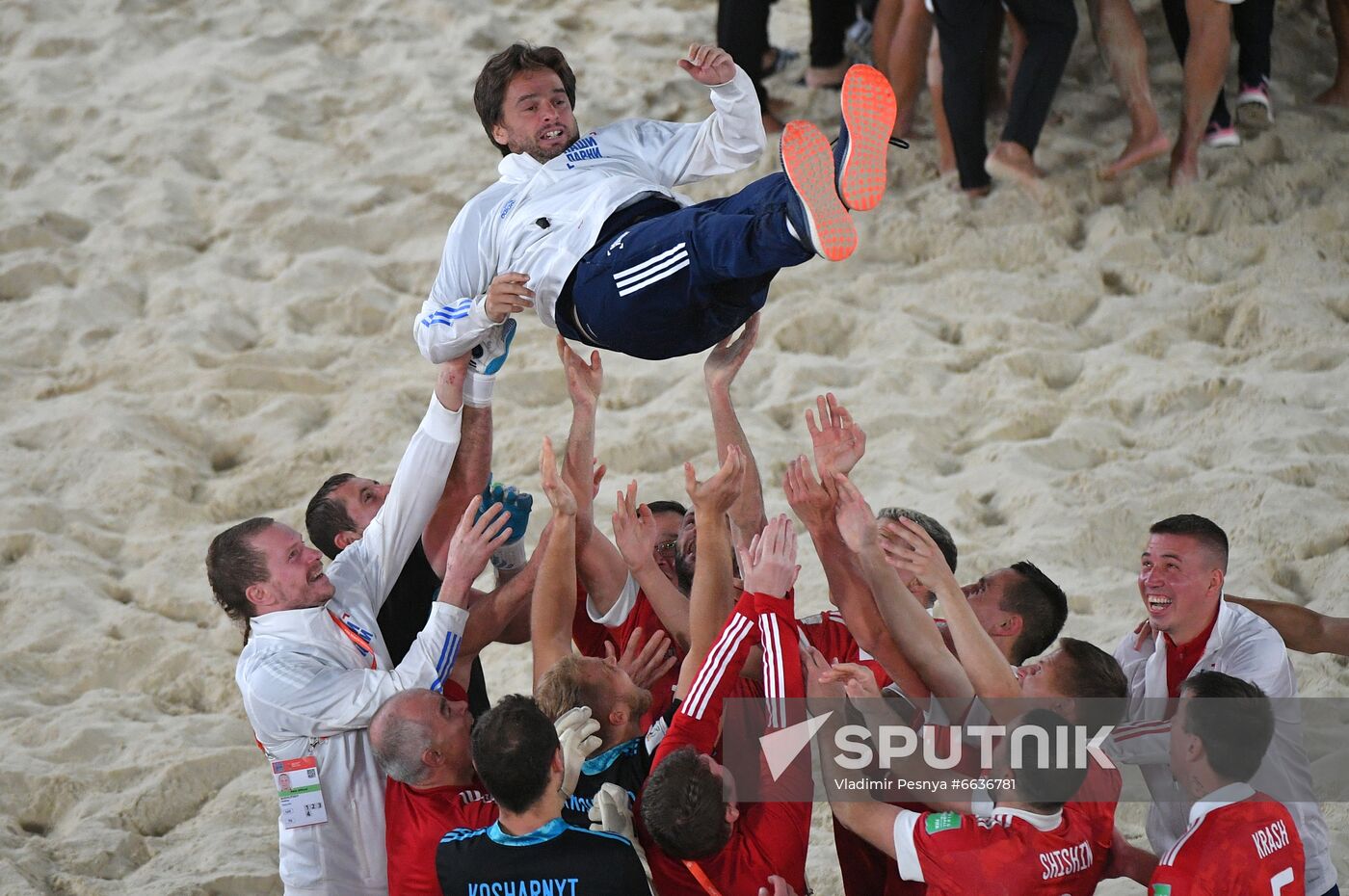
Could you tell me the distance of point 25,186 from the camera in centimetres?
561

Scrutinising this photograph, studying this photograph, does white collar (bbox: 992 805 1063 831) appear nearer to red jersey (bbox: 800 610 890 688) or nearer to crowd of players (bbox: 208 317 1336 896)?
crowd of players (bbox: 208 317 1336 896)

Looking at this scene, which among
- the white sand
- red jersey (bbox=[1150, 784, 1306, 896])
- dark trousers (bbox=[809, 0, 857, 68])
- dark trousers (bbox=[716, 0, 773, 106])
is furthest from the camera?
dark trousers (bbox=[809, 0, 857, 68])

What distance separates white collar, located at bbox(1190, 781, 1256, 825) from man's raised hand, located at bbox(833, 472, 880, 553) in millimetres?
679

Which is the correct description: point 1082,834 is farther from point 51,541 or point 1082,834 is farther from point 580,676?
point 51,541

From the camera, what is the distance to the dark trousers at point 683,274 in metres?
2.67

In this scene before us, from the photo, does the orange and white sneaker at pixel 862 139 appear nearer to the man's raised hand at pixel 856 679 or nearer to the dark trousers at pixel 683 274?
the dark trousers at pixel 683 274

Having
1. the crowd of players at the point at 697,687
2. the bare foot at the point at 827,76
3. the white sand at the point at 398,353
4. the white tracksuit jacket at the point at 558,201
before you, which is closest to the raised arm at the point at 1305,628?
the crowd of players at the point at 697,687

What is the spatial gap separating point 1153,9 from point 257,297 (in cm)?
353

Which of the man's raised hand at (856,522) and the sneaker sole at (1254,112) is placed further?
the sneaker sole at (1254,112)

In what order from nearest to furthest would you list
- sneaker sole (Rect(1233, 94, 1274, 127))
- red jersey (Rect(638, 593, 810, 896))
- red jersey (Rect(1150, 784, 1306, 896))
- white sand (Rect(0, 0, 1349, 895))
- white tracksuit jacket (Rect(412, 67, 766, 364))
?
red jersey (Rect(1150, 784, 1306, 896)) → red jersey (Rect(638, 593, 810, 896)) → white tracksuit jacket (Rect(412, 67, 766, 364)) → white sand (Rect(0, 0, 1349, 895)) → sneaker sole (Rect(1233, 94, 1274, 127))

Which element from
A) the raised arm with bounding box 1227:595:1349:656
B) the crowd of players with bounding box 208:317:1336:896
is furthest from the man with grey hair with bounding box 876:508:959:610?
the raised arm with bounding box 1227:595:1349:656

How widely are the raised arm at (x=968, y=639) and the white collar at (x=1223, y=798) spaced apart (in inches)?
13.0

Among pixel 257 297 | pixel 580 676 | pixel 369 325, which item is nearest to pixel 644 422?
pixel 369 325

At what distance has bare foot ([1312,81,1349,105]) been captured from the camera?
5.26 m
